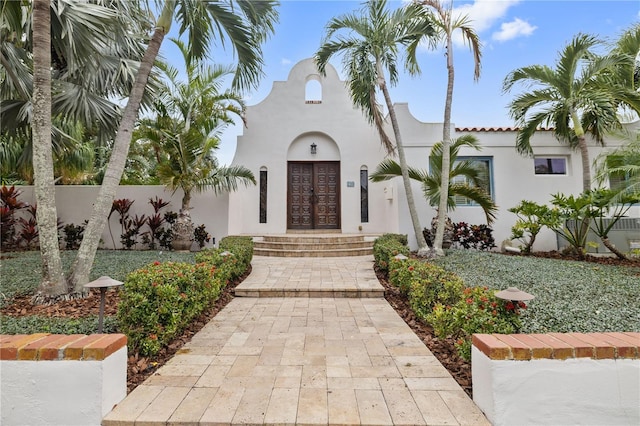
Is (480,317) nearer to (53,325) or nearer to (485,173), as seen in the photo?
(53,325)

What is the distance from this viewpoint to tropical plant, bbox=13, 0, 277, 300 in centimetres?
382

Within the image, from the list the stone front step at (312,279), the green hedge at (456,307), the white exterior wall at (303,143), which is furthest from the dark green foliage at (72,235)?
the green hedge at (456,307)

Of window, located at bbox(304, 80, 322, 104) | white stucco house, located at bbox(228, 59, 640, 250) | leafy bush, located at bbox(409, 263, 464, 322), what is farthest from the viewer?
window, located at bbox(304, 80, 322, 104)

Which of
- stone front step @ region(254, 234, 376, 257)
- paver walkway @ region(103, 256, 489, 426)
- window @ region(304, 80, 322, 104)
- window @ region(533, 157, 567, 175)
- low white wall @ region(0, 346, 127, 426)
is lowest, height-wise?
paver walkway @ region(103, 256, 489, 426)

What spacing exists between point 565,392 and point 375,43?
21.8 feet

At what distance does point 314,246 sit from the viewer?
855 cm

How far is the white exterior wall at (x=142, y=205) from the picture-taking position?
8.96 meters

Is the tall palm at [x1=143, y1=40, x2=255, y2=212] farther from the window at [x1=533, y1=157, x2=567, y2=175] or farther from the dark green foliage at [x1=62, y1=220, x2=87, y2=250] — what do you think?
the window at [x1=533, y1=157, x2=567, y2=175]

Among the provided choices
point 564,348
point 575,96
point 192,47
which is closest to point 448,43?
point 575,96

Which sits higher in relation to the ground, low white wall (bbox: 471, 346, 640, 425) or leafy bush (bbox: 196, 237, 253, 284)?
leafy bush (bbox: 196, 237, 253, 284)

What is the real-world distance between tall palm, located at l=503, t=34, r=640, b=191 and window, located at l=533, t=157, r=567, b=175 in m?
0.91

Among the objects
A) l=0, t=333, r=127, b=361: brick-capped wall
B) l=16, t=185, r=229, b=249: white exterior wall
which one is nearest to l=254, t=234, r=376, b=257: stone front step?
l=16, t=185, r=229, b=249: white exterior wall

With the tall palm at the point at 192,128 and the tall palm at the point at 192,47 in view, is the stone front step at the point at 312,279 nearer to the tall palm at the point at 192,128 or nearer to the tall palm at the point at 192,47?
the tall palm at the point at 192,47

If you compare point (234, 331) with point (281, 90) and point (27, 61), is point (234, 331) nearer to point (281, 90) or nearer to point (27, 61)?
point (27, 61)
